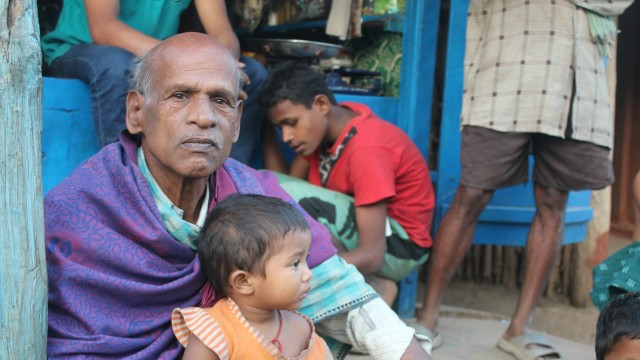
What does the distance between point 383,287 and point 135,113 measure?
180 cm

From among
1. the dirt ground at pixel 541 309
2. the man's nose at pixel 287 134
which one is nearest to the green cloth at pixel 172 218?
the man's nose at pixel 287 134

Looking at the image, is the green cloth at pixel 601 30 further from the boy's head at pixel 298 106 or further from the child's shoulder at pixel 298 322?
the child's shoulder at pixel 298 322

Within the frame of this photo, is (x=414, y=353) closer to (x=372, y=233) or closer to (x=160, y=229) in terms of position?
(x=160, y=229)

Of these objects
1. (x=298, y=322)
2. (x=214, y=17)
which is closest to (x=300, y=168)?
(x=214, y=17)

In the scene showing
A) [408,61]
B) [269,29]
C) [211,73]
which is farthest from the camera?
[269,29]

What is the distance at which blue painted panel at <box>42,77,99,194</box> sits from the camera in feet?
10.8

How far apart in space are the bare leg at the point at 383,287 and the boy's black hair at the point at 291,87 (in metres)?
0.86

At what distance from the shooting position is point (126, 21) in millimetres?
3602

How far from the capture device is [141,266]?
6.80ft

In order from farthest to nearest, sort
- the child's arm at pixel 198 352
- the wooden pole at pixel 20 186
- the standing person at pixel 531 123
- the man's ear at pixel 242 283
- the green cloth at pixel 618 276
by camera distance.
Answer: the standing person at pixel 531 123
the green cloth at pixel 618 276
the man's ear at pixel 242 283
the child's arm at pixel 198 352
the wooden pole at pixel 20 186

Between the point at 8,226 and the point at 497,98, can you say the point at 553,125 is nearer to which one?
the point at 497,98

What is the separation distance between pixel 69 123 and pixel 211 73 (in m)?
1.30

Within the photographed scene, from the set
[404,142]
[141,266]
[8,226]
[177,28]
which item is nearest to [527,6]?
[404,142]

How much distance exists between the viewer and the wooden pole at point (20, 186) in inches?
71.0
